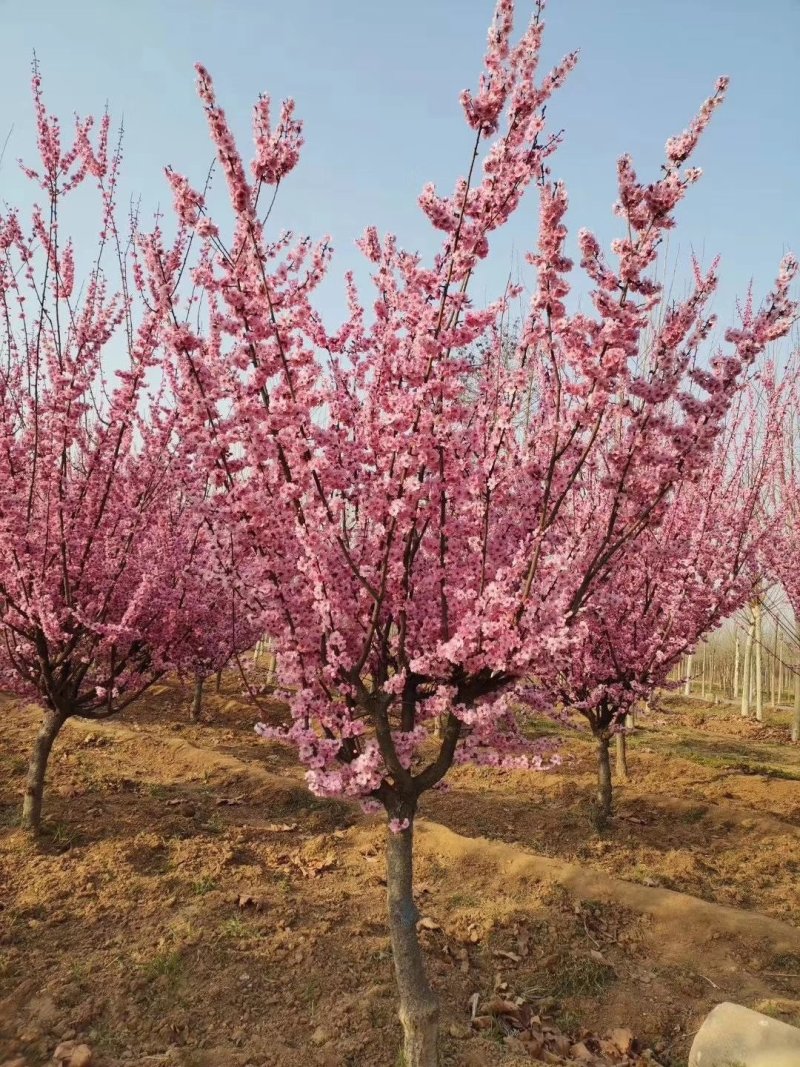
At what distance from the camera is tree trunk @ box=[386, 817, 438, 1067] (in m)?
3.39

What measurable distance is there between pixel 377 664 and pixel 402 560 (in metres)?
0.70

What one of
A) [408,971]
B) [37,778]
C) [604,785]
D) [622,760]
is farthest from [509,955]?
[622,760]

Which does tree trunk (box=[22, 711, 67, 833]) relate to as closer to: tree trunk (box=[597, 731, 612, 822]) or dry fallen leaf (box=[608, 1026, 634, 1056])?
dry fallen leaf (box=[608, 1026, 634, 1056])

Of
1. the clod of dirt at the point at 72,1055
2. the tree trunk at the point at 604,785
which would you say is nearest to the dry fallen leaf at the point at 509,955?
the clod of dirt at the point at 72,1055

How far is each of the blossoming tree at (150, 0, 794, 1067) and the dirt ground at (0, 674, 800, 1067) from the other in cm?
107

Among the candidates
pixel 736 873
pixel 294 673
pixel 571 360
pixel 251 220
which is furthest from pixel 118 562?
pixel 736 873

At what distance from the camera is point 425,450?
3109 mm

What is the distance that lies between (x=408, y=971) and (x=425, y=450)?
289 cm

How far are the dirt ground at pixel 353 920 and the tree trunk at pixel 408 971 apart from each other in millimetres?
392

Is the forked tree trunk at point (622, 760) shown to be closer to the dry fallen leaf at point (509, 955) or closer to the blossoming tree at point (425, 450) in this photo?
the dry fallen leaf at point (509, 955)

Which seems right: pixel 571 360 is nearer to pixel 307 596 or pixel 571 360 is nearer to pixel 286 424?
pixel 286 424

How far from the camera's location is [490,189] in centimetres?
295

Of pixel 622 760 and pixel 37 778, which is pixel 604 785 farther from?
pixel 37 778

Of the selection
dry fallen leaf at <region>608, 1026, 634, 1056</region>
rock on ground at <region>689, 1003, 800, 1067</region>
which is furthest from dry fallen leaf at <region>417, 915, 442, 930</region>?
rock on ground at <region>689, 1003, 800, 1067</region>
